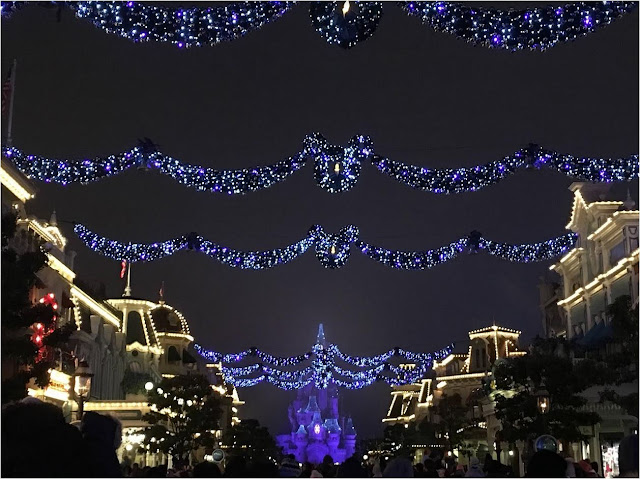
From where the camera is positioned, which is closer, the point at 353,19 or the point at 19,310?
the point at 353,19

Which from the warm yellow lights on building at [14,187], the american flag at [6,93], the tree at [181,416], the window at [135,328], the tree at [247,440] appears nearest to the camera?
the american flag at [6,93]

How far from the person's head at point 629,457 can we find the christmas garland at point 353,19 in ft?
21.1

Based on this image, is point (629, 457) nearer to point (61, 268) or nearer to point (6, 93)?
point (6, 93)

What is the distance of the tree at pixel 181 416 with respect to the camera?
43.3 metres

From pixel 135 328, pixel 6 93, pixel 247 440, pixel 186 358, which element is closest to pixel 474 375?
pixel 247 440

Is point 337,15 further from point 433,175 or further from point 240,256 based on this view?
point 240,256

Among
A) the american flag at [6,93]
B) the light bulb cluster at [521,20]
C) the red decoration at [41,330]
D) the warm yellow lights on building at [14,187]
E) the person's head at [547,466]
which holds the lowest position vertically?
the person's head at [547,466]

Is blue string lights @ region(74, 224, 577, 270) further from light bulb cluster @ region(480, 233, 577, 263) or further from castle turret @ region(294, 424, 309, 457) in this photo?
castle turret @ region(294, 424, 309, 457)

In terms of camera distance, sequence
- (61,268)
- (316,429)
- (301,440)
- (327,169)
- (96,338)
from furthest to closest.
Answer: (316,429), (301,440), (96,338), (61,268), (327,169)

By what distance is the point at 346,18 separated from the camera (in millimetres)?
11547

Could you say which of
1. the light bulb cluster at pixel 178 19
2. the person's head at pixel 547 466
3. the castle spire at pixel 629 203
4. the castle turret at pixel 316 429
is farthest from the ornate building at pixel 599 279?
the castle turret at pixel 316 429

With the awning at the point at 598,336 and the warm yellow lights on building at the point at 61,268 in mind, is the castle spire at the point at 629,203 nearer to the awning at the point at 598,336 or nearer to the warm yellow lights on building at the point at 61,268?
the awning at the point at 598,336

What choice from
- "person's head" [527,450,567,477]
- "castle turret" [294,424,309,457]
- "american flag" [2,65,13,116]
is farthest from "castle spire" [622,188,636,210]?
"castle turret" [294,424,309,457]

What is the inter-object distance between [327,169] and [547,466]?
→ 968 centimetres
